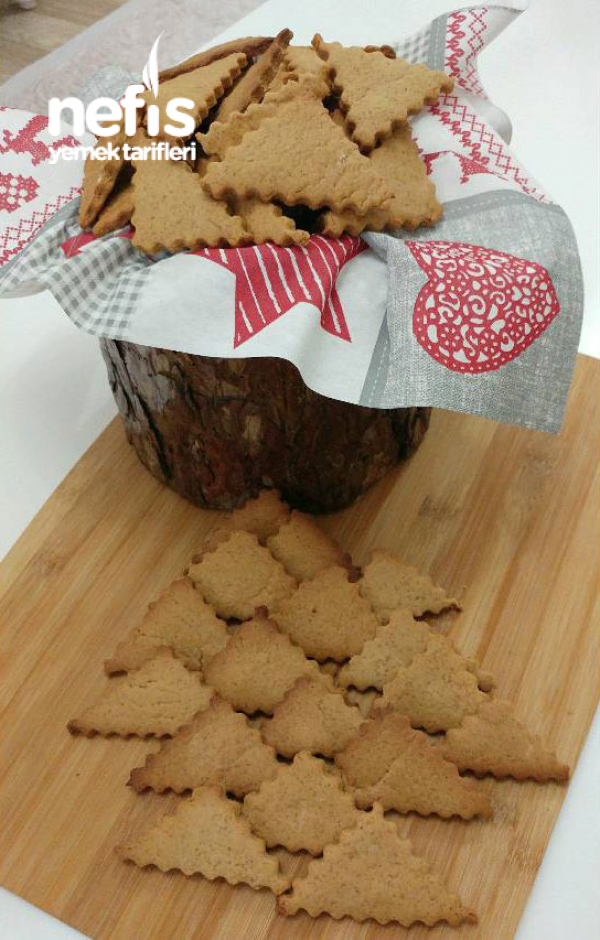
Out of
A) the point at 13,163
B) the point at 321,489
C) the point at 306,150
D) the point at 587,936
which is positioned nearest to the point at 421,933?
the point at 587,936

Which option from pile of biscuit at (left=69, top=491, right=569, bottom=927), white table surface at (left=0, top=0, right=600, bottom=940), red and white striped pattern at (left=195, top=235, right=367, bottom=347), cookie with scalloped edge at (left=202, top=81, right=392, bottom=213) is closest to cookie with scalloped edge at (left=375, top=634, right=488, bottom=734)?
pile of biscuit at (left=69, top=491, right=569, bottom=927)

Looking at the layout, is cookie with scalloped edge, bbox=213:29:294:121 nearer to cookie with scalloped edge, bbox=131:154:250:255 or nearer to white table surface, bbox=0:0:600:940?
cookie with scalloped edge, bbox=131:154:250:255

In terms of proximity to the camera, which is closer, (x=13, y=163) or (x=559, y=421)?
(x=559, y=421)

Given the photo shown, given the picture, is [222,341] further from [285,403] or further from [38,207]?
[38,207]

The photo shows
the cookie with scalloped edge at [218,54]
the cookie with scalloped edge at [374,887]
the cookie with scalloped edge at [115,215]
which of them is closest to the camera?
the cookie with scalloped edge at [374,887]

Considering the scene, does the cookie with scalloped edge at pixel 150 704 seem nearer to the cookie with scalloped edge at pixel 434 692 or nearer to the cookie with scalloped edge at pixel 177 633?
the cookie with scalloped edge at pixel 177 633

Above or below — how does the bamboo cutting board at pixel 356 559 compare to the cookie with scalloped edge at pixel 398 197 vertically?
below

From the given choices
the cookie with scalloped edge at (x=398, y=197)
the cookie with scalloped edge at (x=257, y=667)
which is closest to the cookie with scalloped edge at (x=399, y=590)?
the cookie with scalloped edge at (x=257, y=667)
